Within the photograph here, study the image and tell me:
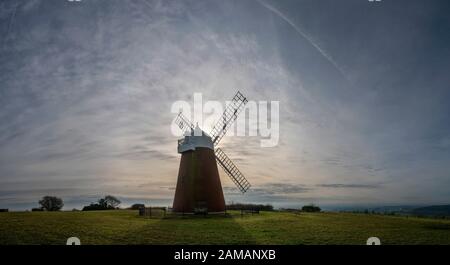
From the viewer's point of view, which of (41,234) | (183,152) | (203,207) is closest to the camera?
(41,234)

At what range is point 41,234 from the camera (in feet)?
46.3
